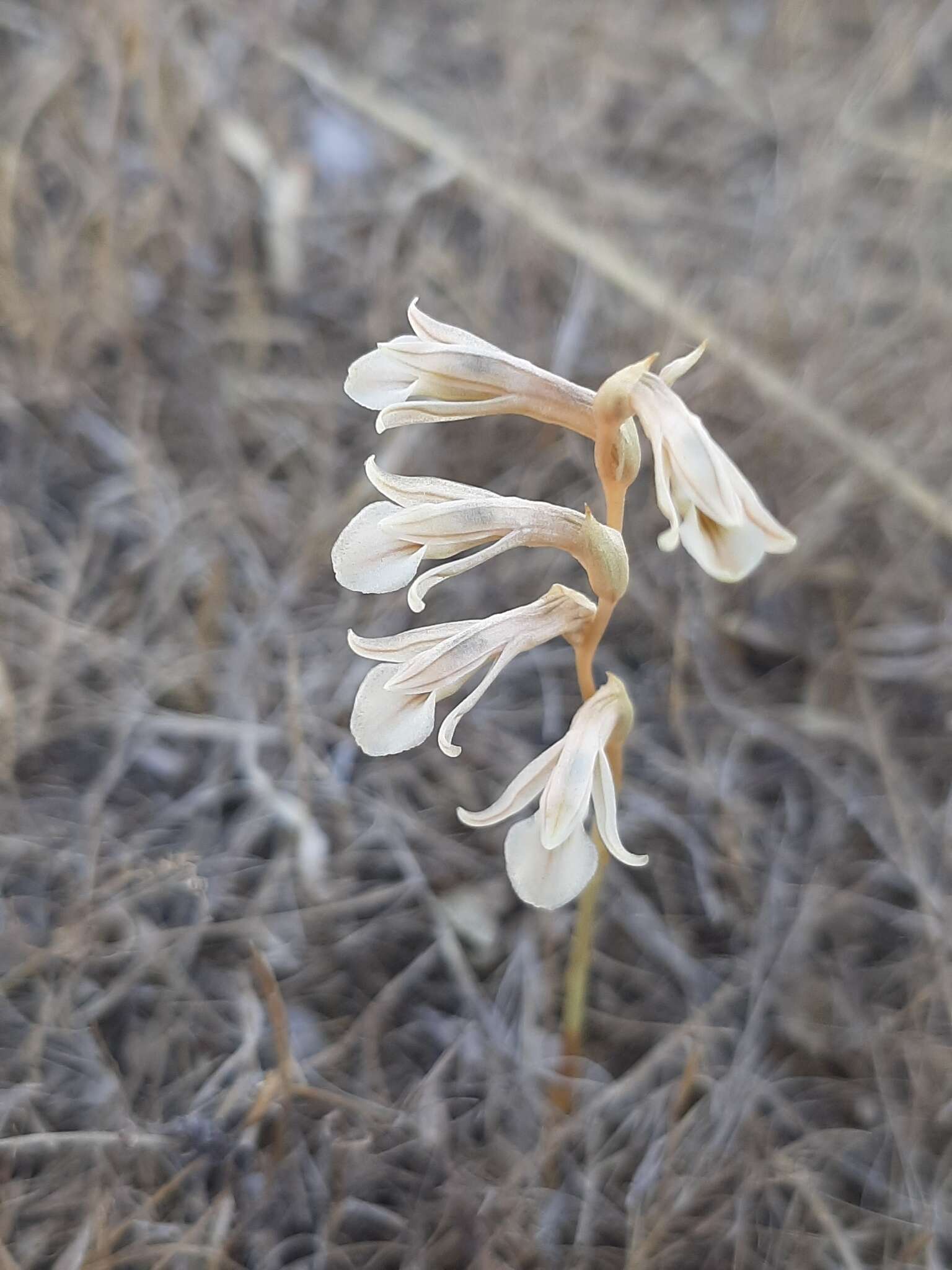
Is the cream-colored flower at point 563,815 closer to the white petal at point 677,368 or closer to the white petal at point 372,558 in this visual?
the white petal at point 372,558

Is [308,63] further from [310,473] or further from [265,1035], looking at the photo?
[265,1035]

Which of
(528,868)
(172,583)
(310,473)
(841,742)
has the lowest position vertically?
(528,868)

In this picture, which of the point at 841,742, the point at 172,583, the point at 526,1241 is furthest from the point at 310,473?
the point at 526,1241

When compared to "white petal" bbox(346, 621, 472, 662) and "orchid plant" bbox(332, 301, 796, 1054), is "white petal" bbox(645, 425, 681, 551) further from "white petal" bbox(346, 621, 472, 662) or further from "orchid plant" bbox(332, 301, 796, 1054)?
"white petal" bbox(346, 621, 472, 662)

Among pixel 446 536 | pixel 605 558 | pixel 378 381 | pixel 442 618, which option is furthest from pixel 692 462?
pixel 442 618

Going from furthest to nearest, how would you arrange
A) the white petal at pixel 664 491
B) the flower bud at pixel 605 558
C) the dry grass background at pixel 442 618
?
1. the dry grass background at pixel 442 618
2. the flower bud at pixel 605 558
3. the white petal at pixel 664 491

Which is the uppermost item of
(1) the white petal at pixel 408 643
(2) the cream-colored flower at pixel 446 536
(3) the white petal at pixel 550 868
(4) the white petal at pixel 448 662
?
(2) the cream-colored flower at pixel 446 536

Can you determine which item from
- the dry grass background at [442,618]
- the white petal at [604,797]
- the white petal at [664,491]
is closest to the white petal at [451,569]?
the white petal at [664,491]

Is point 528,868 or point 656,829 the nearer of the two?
point 528,868
